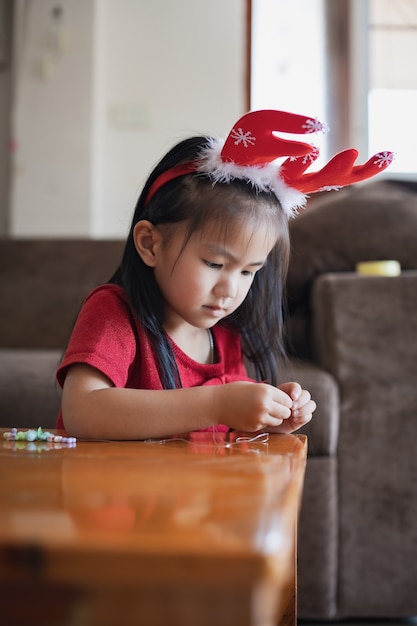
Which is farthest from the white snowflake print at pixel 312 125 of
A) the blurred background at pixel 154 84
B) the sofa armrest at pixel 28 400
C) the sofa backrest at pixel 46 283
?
the blurred background at pixel 154 84

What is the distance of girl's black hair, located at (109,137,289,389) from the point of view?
3.05ft

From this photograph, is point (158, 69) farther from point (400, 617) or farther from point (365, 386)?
point (400, 617)

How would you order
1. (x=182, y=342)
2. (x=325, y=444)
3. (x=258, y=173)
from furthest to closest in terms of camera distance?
(x=325, y=444)
(x=182, y=342)
(x=258, y=173)

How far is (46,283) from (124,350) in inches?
45.6

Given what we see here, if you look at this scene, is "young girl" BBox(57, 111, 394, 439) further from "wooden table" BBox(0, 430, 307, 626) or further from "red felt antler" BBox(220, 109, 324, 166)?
"wooden table" BBox(0, 430, 307, 626)

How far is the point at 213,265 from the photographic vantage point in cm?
92

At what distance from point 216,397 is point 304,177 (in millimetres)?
332

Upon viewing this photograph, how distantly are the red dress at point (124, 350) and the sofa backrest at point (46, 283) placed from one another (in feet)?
3.02

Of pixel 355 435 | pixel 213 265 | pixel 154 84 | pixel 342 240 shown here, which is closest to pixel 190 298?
pixel 213 265

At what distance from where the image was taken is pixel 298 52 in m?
3.53

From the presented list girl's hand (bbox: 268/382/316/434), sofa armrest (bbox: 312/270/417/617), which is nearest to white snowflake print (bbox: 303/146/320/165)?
girl's hand (bbox: 268/382/316/434)

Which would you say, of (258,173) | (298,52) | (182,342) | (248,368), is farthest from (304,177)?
(298,52)

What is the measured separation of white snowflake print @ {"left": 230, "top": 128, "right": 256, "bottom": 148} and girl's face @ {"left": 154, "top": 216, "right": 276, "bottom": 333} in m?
0.10

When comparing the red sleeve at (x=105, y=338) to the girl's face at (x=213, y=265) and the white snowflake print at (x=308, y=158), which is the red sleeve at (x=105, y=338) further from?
the white snowflake print at (x=308, y=158)
